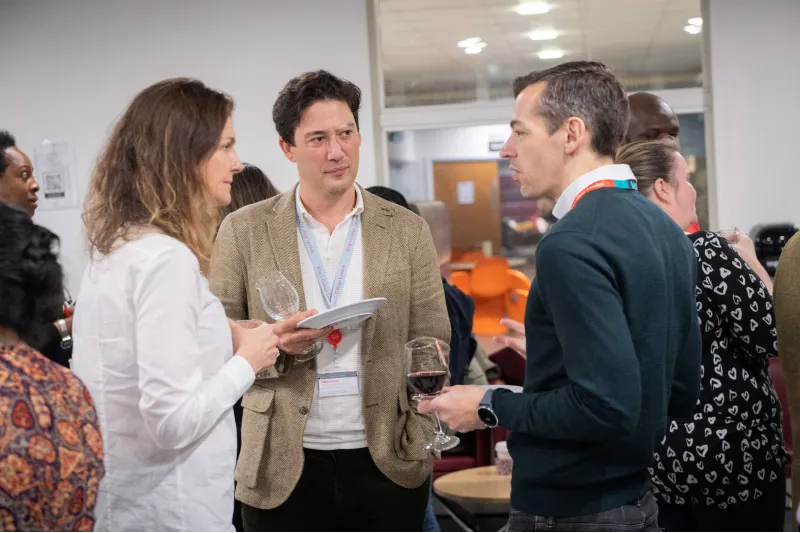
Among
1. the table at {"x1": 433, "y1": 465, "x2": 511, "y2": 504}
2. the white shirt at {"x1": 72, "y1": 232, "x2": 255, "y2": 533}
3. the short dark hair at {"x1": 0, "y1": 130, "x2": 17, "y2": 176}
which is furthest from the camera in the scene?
the table at {"x1": 433, "y1": 465, "x2": 511, "y2": 504}

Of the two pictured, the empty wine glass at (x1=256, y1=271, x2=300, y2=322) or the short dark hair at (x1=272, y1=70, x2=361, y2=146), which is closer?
the empty wine glass at (x1=256, y1=271, x2=300, y2=322)

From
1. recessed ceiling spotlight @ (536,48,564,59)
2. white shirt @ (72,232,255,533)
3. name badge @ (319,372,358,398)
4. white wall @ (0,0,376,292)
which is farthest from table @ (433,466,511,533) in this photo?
recessed ceiling spotlight @ (536,48,564,59)

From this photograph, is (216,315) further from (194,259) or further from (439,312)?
(439,312)

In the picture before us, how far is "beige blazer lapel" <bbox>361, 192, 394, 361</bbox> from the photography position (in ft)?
8.09

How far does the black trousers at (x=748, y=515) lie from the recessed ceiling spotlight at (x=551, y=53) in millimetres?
4476

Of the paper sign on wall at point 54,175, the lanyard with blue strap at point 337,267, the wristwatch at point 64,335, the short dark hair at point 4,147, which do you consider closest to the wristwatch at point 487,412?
the lanyard with blue strap at point 337,267

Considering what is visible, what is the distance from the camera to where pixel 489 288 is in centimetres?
652

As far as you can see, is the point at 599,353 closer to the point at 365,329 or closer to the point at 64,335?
the point at 365,329

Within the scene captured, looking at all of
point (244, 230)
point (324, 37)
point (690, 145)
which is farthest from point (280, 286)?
point (690, 145)

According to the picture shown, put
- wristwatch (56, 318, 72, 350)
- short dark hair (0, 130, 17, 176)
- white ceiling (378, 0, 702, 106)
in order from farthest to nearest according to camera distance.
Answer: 1. white ceiling (378, 0, 702, 106)
2. short dark hair (0, 130, 17, 176)
3. wristwatch (56, 318, 72, 350)

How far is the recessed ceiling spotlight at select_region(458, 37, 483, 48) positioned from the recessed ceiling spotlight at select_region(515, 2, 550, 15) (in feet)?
1.14

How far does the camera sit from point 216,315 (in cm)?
183

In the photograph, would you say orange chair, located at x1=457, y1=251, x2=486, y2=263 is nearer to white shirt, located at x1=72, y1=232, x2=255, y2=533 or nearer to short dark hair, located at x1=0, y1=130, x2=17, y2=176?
short dark hair, located at x1=0, y1=130, x2=17, y2=176

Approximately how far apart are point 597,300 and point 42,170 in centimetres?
579
